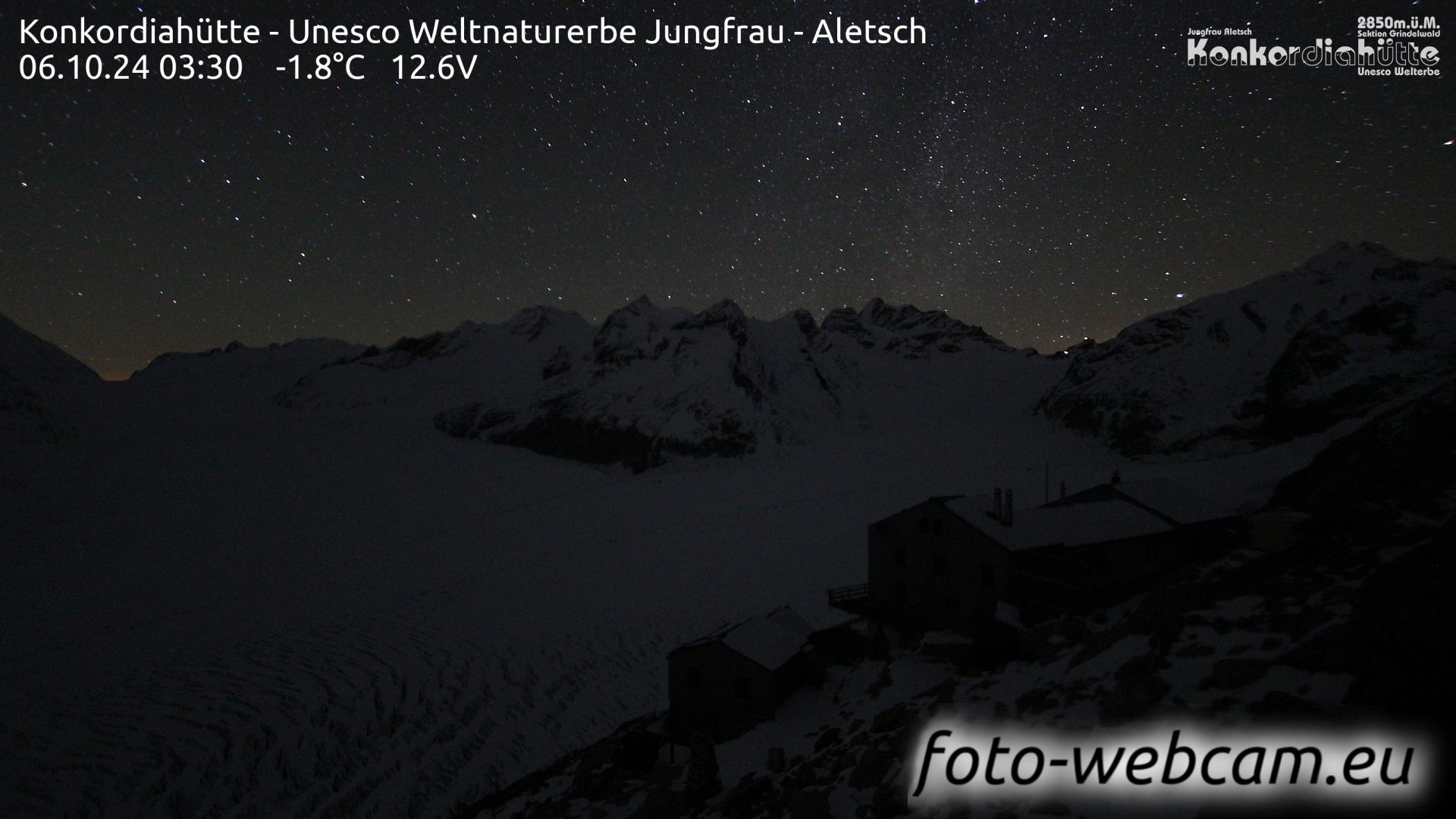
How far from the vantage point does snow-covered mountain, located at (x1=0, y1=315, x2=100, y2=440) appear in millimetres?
70125

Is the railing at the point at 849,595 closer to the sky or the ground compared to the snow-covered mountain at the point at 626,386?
closer to the ground

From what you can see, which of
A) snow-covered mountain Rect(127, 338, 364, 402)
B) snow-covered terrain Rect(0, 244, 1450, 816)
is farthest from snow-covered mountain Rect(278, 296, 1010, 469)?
snow-covered mountain Rect(127, 338, 364, 402)

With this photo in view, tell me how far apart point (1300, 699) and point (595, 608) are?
2570cm

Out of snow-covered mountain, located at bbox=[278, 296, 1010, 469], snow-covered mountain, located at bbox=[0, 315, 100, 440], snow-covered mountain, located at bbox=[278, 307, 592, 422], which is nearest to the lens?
snow-covered mountain, located at bbox=[0, 315, 100, 440]

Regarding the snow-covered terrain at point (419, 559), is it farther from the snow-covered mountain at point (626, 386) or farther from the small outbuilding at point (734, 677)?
the small outbuilding at point (734, 677)

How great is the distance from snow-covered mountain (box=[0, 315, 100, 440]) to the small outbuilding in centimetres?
8407

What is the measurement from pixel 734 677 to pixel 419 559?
2483cm

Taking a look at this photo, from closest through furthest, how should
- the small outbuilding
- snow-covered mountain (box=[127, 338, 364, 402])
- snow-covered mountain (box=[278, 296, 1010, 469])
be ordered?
the small outbuilding < snow-covered mountain (box=[278, 296, 1010, 469]) < snow-covered mountain (box=[127, 338, 364, 402])

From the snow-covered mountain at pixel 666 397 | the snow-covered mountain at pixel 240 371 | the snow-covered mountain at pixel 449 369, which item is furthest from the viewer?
the snow-covered mountain at pixel 240 371

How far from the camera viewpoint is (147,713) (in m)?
19.0

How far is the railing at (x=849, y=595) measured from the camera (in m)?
23.8

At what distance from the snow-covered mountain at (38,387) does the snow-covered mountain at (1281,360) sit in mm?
125911

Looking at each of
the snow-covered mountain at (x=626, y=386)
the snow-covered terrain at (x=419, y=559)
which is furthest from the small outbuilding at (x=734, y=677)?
the snow-covered mountain at (x=626, y=386)

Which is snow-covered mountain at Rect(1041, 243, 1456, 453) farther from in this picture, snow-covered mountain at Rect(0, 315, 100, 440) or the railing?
snow-covered mountain at Rect(0, 315, 100, 440)
